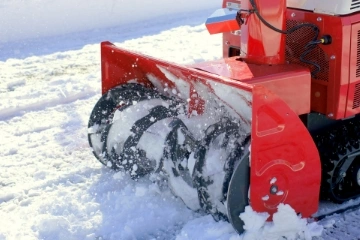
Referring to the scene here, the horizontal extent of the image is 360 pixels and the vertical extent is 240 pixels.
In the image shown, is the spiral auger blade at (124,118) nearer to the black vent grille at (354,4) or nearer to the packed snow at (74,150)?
the packed snow at (74,150)

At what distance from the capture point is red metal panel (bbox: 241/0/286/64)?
3.17 metres

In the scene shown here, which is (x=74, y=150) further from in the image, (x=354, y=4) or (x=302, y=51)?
(x=354, y=4)

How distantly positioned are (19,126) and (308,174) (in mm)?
2655

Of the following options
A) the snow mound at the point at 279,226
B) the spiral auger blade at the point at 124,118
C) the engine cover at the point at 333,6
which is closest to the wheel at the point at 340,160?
the snow mound at the point at 279,226

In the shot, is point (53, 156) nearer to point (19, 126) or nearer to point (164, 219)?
point (19, 126)

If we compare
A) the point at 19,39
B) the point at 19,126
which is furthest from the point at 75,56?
the point at 19,126

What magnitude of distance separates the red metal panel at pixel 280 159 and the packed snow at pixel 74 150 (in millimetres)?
81

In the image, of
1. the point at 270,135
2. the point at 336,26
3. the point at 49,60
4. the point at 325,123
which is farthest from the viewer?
the point at 49,60

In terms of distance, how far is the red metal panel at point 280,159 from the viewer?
9.08 ft

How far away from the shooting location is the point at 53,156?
423cm

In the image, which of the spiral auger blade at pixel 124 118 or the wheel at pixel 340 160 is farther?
the spiral auger blade at pixel 124 118

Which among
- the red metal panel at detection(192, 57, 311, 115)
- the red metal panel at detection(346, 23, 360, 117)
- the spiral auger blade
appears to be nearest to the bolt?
the red metal panel at detection(192, 57, 311, 115)

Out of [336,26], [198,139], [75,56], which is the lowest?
[75,56]

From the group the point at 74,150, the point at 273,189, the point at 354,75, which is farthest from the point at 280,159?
the point at 74,150
